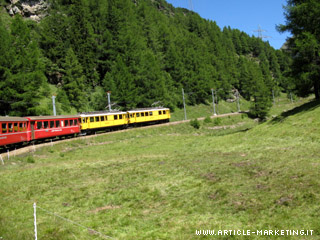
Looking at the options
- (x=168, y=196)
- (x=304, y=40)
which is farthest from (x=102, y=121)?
(x=168, y=196)

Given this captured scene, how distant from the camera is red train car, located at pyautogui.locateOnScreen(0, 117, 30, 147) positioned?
870 inches

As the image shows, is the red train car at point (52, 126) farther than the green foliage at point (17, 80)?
No

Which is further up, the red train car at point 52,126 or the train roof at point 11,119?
the train roof at point 11,119

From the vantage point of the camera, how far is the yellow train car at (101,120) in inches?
1410

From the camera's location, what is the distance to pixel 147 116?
45.3 meters

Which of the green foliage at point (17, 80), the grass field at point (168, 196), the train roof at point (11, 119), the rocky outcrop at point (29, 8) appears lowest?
the grass field at point (168, 196)

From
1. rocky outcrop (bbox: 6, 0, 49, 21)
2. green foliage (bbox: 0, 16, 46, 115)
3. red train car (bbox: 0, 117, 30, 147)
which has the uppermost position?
rocky outcrop (bbox: 6, 0, 49, 21)

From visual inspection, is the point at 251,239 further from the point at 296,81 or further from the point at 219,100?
the point at 219,100

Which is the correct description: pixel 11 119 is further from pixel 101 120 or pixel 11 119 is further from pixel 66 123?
pixel 101 120

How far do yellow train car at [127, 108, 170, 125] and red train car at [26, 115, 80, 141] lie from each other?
414 inches

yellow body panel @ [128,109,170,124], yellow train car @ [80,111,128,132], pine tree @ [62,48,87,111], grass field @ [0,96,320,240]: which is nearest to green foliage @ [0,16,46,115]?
yellow train car @ [80,111,128,132]

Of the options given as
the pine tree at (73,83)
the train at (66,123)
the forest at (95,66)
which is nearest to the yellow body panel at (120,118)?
the train at (66,123)

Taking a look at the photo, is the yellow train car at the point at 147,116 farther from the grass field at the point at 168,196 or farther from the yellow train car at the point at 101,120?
the grass field at the point at 168,196

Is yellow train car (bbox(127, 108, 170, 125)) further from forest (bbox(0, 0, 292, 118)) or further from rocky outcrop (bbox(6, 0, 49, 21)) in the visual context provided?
rocky outcrop (bbox(6, 0, 49, 21))
